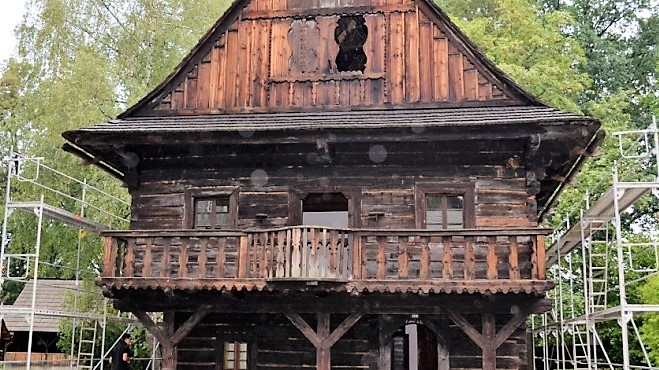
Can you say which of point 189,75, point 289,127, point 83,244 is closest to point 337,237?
point 289,127

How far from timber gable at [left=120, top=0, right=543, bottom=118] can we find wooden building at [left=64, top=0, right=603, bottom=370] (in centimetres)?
3

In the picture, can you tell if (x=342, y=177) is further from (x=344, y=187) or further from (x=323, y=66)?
(x=323, y=66)

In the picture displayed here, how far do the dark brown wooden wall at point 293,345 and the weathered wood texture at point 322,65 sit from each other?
460cm

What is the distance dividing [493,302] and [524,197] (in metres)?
2.48

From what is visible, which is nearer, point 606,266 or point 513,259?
point 513,259

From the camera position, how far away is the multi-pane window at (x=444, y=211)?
1534cm

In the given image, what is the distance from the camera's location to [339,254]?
13.6 meters

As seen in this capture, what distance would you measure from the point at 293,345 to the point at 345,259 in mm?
2953

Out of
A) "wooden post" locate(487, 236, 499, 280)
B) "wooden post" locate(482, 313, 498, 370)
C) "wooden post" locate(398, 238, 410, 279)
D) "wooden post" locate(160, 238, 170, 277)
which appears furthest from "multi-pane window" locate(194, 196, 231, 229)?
"wooden post" locate(482, 313, 498, 370)

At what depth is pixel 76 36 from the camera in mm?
26547

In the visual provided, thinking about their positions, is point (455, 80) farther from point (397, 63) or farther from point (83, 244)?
point (83, 244)

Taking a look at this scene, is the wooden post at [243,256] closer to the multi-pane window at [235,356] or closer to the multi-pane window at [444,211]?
the multi-pane window at [235,356]

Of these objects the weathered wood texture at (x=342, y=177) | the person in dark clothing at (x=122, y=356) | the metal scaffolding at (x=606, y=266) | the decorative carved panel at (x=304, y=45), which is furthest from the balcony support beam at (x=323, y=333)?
the decorative carved panel at (x=304, y=45)

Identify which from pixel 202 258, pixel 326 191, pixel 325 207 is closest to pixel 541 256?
pixel 326 191
